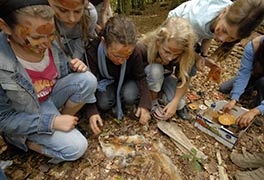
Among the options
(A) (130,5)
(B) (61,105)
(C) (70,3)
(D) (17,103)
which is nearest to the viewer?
(D) (17,103)

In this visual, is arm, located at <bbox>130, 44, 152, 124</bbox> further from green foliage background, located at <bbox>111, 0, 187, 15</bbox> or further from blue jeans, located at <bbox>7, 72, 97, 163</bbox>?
green foliage background, located at <bbox>111, 0, 187, 15</bbox>

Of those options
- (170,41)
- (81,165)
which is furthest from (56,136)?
(170,41)

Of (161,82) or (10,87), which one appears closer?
(10,87)

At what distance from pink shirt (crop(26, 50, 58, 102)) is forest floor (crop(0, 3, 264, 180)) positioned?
15.9 inches

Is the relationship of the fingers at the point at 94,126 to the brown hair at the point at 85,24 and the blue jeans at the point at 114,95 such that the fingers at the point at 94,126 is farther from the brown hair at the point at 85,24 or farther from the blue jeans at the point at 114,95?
the brown hair at the point at 85,24

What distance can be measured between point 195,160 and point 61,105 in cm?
95

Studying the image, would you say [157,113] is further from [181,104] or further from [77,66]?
[77,66]

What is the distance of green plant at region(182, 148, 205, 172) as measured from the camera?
1.80 m

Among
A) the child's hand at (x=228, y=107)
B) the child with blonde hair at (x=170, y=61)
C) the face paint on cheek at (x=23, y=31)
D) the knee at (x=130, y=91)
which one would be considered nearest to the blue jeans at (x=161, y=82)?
the child with blonde hair at (x=170, y=61)

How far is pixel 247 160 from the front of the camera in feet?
6.18

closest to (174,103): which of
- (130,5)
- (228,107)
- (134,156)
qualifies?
(228,107)

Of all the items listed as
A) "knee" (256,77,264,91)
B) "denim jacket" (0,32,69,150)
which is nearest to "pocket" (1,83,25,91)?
"denim jacket" (0,32,69,150)

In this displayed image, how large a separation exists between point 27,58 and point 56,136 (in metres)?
0.46

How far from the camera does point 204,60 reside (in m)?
Result: 2.20
